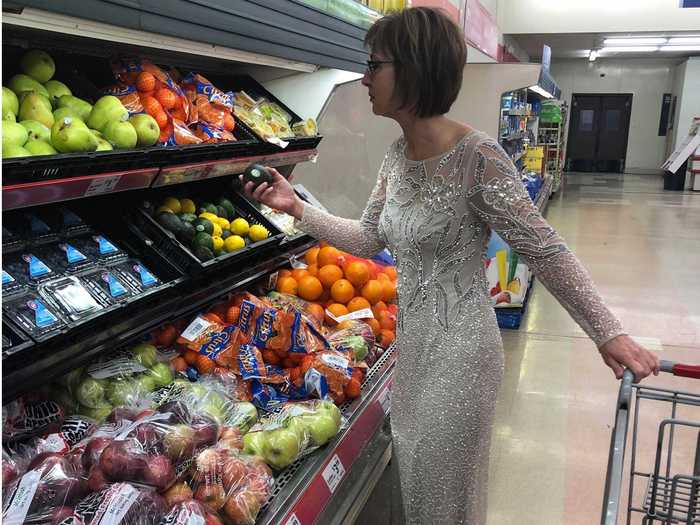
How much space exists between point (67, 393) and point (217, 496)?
546mm

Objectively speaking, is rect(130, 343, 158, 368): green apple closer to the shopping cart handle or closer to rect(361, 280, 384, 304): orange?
rect(361, 280, 384, 304): orange

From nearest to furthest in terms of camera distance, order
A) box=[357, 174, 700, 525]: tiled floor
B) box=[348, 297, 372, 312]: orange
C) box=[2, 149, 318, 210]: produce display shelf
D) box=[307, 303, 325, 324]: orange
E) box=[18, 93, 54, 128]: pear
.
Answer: box=[2, 149, 318, 210]: produce display shelf
box=[18, 93, 54, 128]: pear
box=[307, 303, 325, 324]: orange
box=[348, 297, 372, 312]: orange
box=[357, 174, 700, 525]: tiled floor

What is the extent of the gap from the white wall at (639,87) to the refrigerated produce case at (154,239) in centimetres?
2000

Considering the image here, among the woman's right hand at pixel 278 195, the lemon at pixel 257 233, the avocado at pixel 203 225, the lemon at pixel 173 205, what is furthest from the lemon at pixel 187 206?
the woman's right hand at pixel 278 195

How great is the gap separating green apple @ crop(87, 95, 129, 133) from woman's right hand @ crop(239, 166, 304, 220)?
437 mm

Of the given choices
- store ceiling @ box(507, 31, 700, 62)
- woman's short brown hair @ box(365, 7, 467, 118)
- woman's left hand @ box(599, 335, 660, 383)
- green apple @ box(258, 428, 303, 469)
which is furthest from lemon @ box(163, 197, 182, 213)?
store ceiling @ box(507, 31, 700, 62)

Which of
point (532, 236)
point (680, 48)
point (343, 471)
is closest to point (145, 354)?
point (343, 471)

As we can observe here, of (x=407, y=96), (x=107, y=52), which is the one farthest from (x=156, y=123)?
(x=407, y=96)

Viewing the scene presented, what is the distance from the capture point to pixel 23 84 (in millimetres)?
1707

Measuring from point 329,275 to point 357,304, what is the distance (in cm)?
18

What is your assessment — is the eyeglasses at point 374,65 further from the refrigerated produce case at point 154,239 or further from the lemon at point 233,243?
the lemon at point 233,243

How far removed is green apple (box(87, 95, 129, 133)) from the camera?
177cm

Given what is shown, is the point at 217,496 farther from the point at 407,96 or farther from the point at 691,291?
the point at 691,291

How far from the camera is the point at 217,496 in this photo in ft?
4.98
